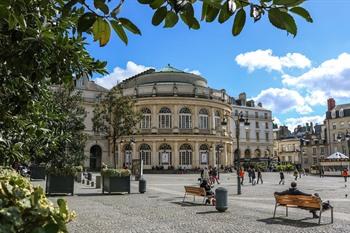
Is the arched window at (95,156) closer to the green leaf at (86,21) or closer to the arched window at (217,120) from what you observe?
the arched window at (217,120)

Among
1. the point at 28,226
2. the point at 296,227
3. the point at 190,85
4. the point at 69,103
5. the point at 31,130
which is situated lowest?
the point at 296,227

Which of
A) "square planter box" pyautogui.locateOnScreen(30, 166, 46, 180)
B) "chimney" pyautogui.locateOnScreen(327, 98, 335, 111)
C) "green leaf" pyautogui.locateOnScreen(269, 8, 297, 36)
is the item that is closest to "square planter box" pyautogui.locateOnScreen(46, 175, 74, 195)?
"square planter box" pyautogui.locateOnScreen(30, 166, 46, 180)

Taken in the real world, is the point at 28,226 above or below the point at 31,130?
below

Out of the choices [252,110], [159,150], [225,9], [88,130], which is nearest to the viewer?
[225,9]

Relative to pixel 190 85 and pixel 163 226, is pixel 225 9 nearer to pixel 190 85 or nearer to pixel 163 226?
pixel 163 226

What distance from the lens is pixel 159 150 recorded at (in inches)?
2549

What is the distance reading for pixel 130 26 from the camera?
2229 mm

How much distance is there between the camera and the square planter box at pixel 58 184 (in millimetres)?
20734

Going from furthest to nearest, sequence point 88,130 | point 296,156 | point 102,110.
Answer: point 296,156
point 88,130
point 102,110

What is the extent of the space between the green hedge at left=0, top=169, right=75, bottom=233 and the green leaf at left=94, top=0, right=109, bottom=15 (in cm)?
125

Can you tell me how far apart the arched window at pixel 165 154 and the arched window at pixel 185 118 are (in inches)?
164

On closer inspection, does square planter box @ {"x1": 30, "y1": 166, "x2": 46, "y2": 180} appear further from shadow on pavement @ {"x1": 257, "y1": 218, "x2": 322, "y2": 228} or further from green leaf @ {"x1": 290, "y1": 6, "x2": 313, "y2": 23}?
green leaf @ {"x1": 290, "y1": 6, "x2": 313, "y2": 23}

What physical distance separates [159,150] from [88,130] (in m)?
18.0

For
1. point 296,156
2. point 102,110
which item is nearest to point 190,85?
point 102,110
